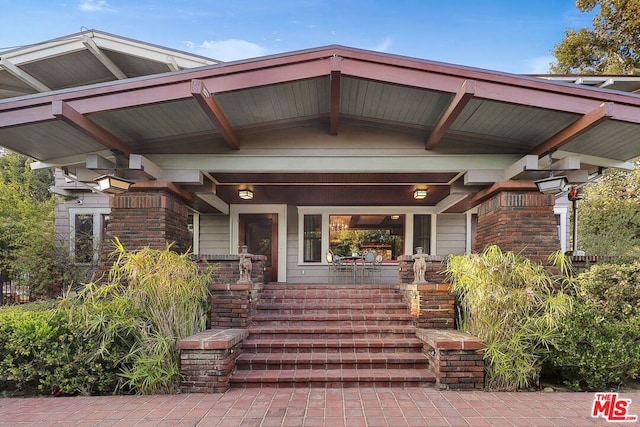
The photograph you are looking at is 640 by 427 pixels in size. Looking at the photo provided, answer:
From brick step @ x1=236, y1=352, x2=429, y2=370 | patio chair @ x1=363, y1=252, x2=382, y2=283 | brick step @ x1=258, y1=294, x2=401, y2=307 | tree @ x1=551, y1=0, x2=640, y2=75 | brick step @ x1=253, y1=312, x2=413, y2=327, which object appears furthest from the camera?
tree @ x1=551, y1=0, x2=640, y2=75

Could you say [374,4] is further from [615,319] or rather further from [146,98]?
[615,319]

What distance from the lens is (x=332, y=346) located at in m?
4.41

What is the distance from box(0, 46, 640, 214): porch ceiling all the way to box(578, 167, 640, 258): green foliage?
4.15 meters

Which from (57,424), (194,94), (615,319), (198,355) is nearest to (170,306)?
(198,355)

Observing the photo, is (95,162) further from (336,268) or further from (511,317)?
(511,317)

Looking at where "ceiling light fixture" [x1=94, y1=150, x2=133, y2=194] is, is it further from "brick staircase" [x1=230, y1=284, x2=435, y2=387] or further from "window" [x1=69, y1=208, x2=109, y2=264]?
"window" [x1=69, y1=208, x2=109, y2=264]

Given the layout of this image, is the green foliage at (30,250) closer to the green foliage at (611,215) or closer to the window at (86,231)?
the window at (86,231)

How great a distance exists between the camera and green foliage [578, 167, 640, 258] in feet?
28.8

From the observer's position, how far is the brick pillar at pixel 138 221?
501cm

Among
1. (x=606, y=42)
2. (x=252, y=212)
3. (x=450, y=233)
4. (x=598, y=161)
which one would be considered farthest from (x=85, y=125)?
(x=606, y=42)

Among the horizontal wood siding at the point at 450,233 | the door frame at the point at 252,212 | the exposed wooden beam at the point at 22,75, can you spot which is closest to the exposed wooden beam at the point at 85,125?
the door frame at the point at 252,212

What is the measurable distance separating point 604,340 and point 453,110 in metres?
3.04

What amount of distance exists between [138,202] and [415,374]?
170 inches

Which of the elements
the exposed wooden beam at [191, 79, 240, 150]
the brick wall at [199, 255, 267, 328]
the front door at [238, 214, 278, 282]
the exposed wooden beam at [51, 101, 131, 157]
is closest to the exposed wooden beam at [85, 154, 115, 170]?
the exposed wooden beam at [51, 101, 131, 157]
